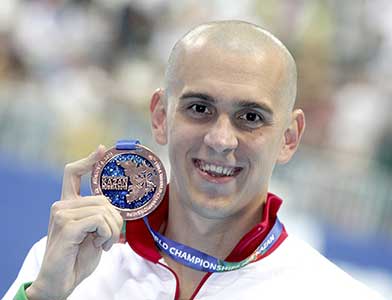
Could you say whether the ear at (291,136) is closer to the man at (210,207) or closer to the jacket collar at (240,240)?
the man at (210,207)

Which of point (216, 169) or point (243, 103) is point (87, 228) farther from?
point (243, 103)

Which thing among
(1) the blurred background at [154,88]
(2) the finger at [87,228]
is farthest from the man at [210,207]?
(1) the blurred background at [154,88]

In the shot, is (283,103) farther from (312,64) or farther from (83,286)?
(312,64)

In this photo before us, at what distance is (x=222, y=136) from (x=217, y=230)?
409mm

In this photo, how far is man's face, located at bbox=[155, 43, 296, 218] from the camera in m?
2.76

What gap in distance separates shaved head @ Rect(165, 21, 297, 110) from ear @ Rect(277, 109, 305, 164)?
0.08m

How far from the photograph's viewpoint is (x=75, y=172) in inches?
111

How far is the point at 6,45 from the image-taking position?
7.51 metres

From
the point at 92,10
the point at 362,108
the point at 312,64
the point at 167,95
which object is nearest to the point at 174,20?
the point at 92,10

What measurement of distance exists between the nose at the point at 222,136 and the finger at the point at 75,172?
32cm

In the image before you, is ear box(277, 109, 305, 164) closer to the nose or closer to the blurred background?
the nose

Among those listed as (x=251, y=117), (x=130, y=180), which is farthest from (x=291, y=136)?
(x=130, y=180)

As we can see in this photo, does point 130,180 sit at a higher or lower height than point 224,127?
lower

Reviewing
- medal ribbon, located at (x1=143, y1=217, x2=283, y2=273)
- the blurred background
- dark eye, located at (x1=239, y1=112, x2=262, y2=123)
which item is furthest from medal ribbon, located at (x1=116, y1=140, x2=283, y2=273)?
the blurred background
